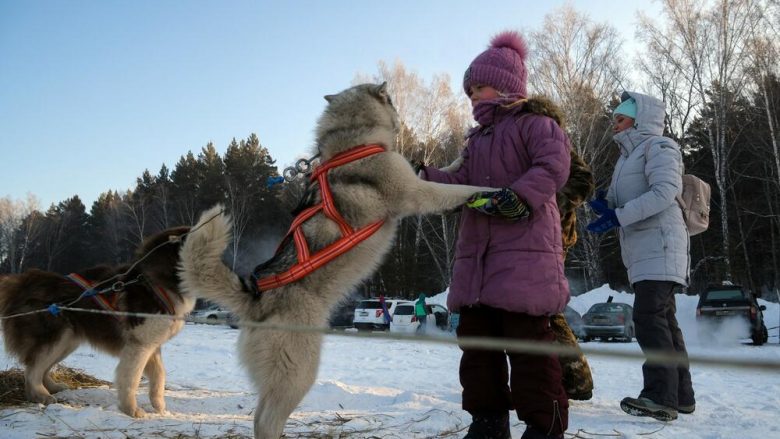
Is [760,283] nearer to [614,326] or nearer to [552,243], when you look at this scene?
[614,326]

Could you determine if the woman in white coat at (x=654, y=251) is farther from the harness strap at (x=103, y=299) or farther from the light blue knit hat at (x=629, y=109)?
the harness strap at (x=103, y=299)

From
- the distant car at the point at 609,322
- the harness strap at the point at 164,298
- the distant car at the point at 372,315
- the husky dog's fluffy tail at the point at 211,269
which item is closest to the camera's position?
the husky dog's fluffy tail at the point at 211,269

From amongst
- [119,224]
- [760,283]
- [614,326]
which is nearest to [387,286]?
[614,326]

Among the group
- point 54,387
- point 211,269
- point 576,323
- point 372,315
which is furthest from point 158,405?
point 372,315

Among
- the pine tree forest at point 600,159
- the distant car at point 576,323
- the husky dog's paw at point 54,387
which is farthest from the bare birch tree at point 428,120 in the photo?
the husky dog's paw at point 54,387

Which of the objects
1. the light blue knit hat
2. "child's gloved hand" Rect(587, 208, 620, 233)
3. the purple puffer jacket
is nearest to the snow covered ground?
the purple puffer jacket

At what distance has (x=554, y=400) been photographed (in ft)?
7.69

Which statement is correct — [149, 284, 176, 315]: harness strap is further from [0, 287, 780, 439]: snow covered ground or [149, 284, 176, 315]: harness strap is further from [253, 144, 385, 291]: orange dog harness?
[253, 144, 385, 291]: orange dog harness

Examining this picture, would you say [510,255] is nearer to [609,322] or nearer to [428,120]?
[609,322]

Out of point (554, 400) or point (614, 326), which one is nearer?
point (554, 400)

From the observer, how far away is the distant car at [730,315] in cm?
1186

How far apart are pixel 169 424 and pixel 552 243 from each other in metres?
2.74

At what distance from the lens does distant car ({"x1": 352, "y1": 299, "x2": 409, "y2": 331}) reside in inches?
690

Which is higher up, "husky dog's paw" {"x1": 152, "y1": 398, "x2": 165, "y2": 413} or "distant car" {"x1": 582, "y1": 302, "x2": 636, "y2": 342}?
"distant car" {"x1": 582, "y1": 302, "x2": 636, "y2": 342}
